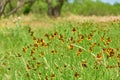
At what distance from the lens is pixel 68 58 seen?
185 inches

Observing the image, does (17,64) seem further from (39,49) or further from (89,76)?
(89,76)

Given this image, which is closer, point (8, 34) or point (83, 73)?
point (83, 73)

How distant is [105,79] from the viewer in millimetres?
3475

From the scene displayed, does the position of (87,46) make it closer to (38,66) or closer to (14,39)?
(38,66)

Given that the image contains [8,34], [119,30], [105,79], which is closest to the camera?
[105,79]

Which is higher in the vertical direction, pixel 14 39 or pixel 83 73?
pixel 83 73

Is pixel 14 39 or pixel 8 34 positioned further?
pixel 8 34

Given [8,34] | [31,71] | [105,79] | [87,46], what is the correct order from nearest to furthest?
[105,79]
[31,71]
[87,46]
[8,34]

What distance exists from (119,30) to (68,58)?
13.9ft

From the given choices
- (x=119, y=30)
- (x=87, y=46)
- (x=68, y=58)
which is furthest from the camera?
(x=119, y=30)

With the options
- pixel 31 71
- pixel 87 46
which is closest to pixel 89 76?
pixel 31 71

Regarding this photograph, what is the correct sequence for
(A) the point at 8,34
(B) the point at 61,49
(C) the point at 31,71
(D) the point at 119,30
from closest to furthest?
(C) the point at 31,71 → (B) the point at 61,49 → (D) the point at 119,30 → (A) the point at 8,34

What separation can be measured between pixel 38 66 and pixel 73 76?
81 cm

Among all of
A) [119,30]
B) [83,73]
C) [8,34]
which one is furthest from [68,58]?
[8,34]
